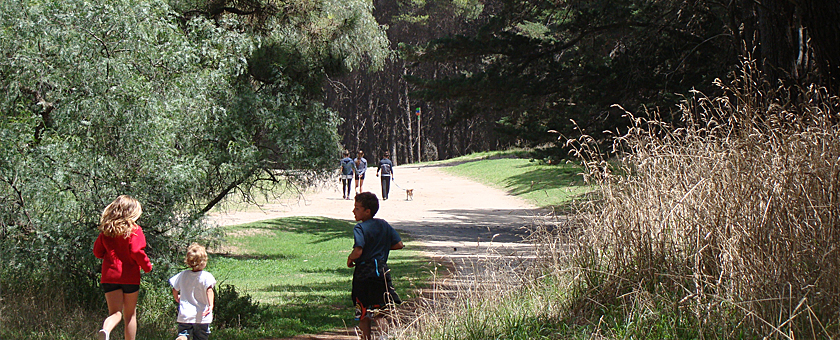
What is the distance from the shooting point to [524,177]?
35.5 m

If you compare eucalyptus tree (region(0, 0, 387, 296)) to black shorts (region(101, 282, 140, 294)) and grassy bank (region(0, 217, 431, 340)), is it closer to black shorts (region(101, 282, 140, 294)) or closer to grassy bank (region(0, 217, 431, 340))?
grassy bank (region(0, 217, 431, 340))

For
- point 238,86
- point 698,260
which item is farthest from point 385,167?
point 698,260

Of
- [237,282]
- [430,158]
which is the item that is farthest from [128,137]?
[430,158]

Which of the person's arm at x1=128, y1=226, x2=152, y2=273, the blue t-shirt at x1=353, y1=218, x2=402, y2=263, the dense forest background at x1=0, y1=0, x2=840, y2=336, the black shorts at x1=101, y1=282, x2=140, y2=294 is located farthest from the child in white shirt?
the dense forest background at x1=0, y1=0, x2=840, y2=336

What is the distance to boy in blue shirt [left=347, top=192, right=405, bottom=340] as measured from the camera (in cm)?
625

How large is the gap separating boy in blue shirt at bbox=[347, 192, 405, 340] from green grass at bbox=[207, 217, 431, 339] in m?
1.88

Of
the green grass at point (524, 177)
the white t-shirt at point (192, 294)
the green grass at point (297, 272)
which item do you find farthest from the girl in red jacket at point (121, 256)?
the green grass at point (524, 177)

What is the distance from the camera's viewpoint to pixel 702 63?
16.8 meters

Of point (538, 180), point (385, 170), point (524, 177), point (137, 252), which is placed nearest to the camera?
point (137, 252)

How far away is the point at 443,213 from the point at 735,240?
20.1 m

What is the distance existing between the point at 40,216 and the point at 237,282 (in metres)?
5.03

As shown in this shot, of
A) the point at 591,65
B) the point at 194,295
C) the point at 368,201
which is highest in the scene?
the point at 591,65

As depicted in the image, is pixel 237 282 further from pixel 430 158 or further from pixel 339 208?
pixel 430 158

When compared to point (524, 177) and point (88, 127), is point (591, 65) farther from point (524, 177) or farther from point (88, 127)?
point (524, 177)
